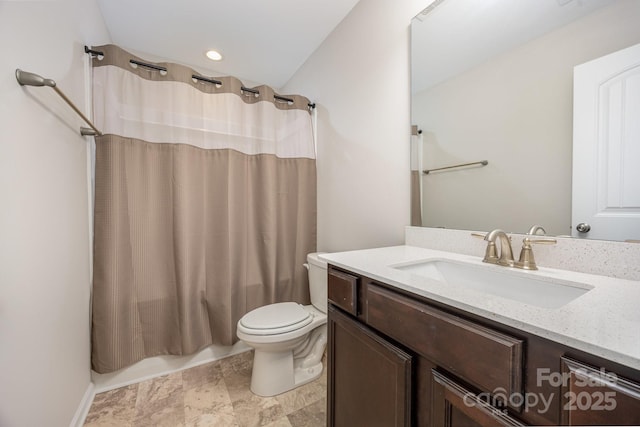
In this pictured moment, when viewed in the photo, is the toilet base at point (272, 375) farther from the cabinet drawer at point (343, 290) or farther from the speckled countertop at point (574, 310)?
the speckled countertop at point (574, 310)

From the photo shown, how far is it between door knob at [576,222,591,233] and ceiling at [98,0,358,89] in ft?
5.58

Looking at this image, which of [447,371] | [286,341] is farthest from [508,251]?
[286,341]

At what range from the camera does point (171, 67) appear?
162 cm

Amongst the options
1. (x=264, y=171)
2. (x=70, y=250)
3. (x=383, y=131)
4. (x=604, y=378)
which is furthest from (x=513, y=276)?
(x=70, y=250)

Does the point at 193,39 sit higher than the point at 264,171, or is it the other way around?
the point at 193,39

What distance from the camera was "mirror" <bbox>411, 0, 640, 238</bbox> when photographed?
82cm

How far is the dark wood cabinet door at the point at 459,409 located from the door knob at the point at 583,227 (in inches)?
26.8

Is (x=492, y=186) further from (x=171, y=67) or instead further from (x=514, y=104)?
(x=171, y=67)

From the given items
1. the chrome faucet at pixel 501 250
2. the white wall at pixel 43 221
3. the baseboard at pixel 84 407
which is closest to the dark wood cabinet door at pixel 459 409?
the chrome faucet at pixel 501 250

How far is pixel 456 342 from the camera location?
554mm

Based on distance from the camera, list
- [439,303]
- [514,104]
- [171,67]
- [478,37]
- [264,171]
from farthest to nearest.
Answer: [264,171] → [171,67] → [478,37] → [514,104] → [439,303]

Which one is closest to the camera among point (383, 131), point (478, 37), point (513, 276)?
point (513, 276)

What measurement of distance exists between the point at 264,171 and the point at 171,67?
885 mm

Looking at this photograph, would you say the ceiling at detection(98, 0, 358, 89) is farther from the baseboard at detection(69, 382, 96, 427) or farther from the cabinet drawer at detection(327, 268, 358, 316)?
the baseboard at detection(69, 382, 96, 427)
